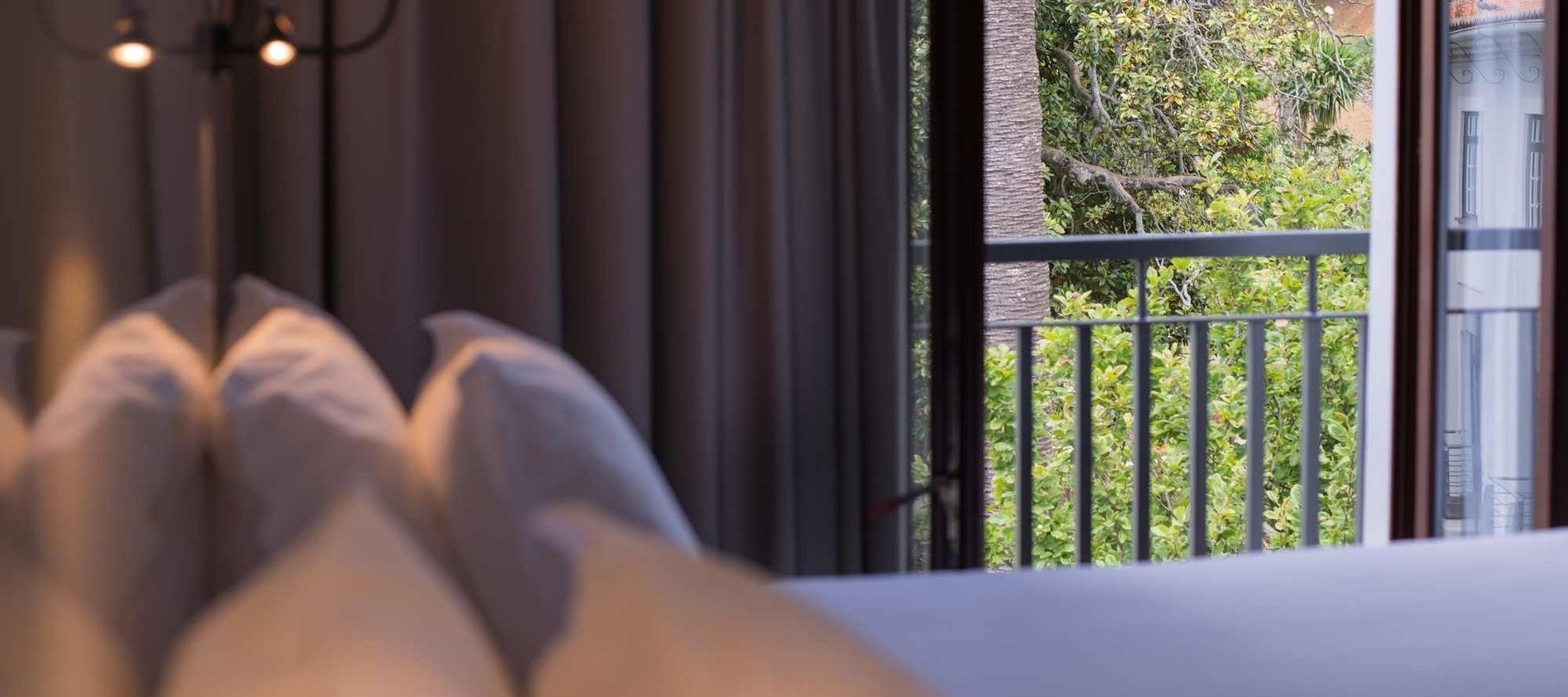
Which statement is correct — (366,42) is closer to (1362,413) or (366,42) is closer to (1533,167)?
(1362,413)

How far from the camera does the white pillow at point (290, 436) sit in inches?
10.4

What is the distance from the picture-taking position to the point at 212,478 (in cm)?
26

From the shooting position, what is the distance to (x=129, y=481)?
236 mm

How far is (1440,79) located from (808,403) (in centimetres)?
221

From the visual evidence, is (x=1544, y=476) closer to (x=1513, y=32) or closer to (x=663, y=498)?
(x=1513, y=32)

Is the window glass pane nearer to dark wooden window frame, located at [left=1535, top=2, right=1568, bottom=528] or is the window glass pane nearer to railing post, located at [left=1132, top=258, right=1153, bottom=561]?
dark wooden window frame, located at [left=1535, top=2, right=1568, bottom=528]

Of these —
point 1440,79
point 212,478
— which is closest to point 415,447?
point 212,478

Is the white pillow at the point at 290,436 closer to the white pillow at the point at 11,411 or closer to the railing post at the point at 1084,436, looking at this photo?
the white pillow at the point at 11,411

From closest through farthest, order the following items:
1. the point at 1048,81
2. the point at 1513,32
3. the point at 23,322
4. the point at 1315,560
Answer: the point at 23,322, the point at 1048,81, the point at 1315,560, the point at 1513,32

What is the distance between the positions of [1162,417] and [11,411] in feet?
3.15

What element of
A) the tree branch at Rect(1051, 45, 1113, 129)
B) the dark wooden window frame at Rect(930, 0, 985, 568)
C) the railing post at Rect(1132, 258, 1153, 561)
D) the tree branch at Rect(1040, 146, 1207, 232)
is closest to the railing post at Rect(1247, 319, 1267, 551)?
the railing post at Rect(1132, 258, 1153, 561)

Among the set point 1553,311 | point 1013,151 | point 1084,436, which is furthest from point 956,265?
point 1553,311

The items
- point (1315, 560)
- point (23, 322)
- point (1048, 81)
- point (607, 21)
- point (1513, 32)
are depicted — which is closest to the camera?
point (23, 322)

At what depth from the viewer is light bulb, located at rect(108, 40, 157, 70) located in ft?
0.74
